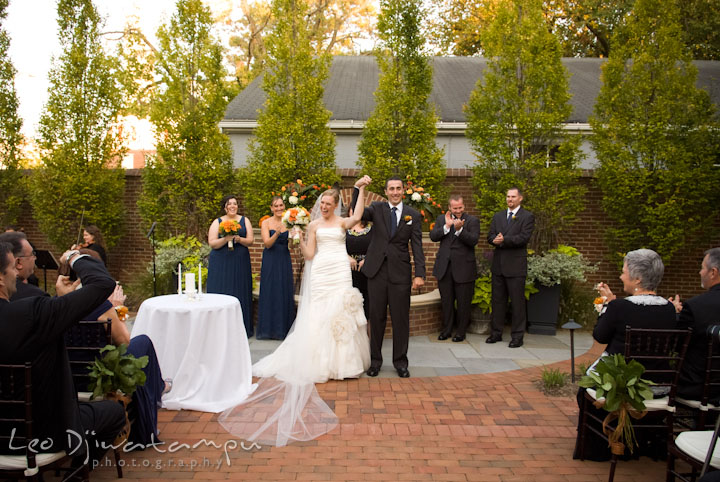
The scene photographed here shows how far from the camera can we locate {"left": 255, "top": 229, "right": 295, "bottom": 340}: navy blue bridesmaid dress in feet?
24.7

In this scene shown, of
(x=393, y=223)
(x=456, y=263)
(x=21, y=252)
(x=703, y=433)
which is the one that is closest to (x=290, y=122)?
(x=456, y=263)

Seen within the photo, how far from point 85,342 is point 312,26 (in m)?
21.7

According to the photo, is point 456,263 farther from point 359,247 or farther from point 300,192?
point 300,192

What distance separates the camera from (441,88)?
49.6 ft

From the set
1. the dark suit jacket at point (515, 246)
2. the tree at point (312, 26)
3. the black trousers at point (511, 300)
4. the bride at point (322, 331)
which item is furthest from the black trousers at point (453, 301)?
the tree at point (312, 26)

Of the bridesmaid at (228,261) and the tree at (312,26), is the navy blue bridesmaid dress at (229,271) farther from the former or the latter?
the tree at (312,26)

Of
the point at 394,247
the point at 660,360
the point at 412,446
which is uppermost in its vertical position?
the point at 394,247

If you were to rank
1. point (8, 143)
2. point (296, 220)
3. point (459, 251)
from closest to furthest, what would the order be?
point (296, 220)
point (459, 251)
point (8, 143)

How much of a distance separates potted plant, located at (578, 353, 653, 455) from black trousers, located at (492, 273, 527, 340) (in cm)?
380

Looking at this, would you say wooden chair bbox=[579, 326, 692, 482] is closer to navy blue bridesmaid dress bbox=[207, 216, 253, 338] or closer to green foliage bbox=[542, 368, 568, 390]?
green foliage bbox=[542, 368, 568, 390]

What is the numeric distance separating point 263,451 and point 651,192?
9.12 m

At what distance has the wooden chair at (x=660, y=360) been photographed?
11.5ft

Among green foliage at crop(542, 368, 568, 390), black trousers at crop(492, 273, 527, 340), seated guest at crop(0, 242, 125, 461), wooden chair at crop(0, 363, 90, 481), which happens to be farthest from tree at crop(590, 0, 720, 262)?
wooden chair at crop(0, 363, 90, 481)

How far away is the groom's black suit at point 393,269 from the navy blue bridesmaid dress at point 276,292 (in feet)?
6.35
